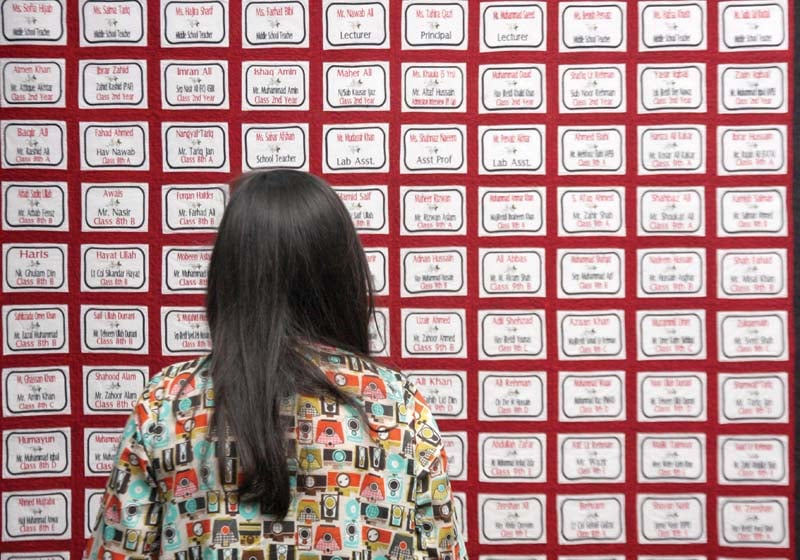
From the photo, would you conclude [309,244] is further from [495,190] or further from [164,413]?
[495,190]

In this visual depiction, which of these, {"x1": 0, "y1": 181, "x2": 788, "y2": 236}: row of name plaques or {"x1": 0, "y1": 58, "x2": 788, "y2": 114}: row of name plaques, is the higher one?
{"x1": 0, "y1": 58, "x2": 788, "y2": 114}: row of name plaques

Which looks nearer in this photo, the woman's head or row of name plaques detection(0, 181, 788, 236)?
the woman's head

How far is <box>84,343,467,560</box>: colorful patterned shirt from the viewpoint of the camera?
966 mm

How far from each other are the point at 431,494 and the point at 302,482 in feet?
0.55

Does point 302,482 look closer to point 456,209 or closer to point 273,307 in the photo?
point 273,307

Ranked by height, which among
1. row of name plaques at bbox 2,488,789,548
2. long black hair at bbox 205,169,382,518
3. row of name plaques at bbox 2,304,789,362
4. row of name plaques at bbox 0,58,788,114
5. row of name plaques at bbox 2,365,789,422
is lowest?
row of name plaques at bbox 2,488,789,548

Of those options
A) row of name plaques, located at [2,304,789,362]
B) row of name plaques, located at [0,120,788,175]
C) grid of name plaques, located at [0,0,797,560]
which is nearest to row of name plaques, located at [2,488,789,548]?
grid of name plaques, located at [0,0,797,560]

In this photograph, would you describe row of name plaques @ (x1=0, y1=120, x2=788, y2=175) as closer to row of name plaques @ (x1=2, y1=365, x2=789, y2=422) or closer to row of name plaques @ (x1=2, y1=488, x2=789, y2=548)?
row of name plaques @ (x1=2, y1=365, x2=789, y2=422)

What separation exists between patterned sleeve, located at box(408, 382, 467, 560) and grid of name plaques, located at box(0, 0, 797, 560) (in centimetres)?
82

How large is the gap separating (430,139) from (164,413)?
3.48 ft

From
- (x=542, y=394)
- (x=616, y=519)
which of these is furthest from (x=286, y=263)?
(x=616, y=519)

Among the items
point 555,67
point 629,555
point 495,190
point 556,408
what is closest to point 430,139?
point 495,190

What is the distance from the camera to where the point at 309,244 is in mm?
990

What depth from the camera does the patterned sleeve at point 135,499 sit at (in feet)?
3.26
